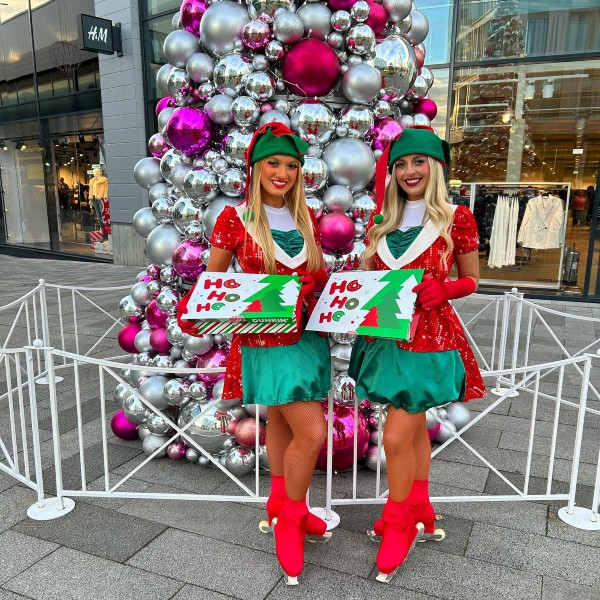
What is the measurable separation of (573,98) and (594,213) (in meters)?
2.03

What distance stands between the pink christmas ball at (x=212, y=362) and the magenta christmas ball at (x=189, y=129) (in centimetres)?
132

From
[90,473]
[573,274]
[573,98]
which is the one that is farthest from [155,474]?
[573,98]

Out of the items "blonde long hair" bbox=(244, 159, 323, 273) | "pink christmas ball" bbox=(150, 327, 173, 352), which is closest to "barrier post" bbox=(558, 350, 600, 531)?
"blonde long hair" bbox=(244, 159, 323, 273)

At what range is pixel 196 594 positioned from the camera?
227 cm

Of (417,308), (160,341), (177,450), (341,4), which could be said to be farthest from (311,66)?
(177,450)

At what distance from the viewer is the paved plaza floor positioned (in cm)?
231

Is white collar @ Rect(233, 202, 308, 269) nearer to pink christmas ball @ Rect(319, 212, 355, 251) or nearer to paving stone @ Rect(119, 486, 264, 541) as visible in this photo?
pink christmas ball @ Rect(319, 212, 355, 251)

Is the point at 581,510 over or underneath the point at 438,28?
underneath

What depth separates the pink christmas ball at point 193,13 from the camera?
3459 millimetres

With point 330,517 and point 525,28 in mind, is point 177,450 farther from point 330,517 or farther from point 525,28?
point 525,28

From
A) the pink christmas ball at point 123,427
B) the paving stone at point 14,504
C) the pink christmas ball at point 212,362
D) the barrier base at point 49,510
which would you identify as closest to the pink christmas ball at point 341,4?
the pink christmas ball at point 212,362

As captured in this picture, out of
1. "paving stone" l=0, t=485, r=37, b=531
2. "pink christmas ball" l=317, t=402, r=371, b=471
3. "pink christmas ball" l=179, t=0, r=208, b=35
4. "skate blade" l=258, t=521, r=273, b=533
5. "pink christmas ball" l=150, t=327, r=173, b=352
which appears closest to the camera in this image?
"skate blade" l=258, t=521, r=273, b=533

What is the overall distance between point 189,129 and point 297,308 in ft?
5.44

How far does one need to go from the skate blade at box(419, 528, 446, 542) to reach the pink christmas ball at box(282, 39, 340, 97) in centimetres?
257
